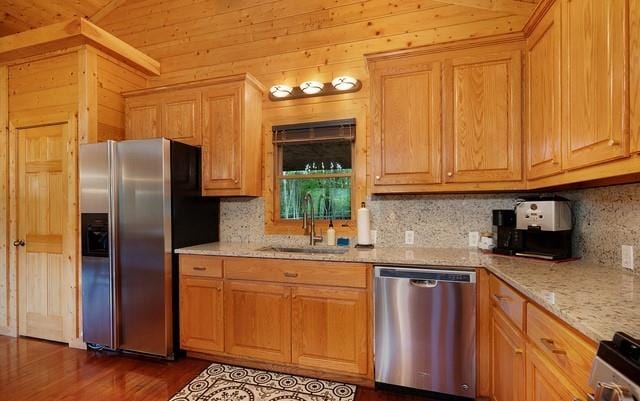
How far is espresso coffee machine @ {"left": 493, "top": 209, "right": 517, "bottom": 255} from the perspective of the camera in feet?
7.16

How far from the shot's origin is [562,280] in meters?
1.49

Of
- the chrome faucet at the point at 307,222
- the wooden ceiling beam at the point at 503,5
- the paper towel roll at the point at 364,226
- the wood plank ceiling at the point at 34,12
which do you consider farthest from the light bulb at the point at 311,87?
the wood plank ceiling at the point at 34,12

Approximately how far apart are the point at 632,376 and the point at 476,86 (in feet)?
6.50

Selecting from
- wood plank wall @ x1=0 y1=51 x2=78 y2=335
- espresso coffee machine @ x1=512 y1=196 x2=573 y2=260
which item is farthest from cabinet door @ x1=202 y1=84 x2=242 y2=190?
espresso coffee machine @ x1=512 y1=196 x2=573 y2=260

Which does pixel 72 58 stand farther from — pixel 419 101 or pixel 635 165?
pixel 635 165

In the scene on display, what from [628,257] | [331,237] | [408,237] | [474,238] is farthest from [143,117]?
[628,257]

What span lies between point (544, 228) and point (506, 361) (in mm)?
859

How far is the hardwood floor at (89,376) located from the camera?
2158 mm

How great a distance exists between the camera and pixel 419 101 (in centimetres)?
235

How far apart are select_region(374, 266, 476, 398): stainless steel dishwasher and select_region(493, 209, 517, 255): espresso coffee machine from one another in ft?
1.36

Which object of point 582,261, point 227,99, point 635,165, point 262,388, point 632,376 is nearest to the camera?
point 632,376

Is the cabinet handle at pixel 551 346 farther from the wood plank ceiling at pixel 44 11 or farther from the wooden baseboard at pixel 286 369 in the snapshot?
the wood plank ceiling at pixel 44 11

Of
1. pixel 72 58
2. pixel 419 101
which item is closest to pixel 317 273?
pixel 419 101

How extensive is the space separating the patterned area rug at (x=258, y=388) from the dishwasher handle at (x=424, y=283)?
2.85 ft
